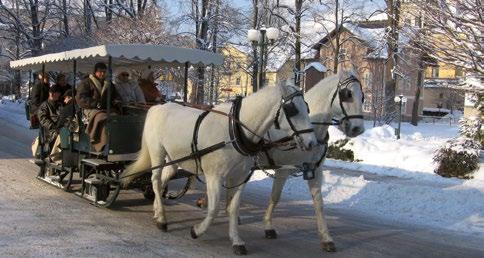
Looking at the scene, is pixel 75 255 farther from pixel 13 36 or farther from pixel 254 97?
pixel 13 36

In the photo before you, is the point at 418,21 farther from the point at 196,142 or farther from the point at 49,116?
the point at 49,116

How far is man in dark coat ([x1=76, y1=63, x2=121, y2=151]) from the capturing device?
29.4ft

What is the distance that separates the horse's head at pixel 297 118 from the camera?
614cm

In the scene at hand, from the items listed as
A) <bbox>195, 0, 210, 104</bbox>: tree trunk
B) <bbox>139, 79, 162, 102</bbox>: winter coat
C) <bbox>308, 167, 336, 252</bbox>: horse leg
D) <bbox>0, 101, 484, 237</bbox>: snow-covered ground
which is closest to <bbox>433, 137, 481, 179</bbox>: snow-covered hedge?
<bbox>0, 101, 484, 237</bbox>: snow-covered ground

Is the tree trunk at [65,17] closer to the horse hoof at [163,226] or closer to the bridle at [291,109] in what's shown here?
the horse hoof at [163,226]

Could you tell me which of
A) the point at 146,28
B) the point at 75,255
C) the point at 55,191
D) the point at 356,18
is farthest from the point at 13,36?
the point at 75,255

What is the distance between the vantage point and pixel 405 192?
1100 centimetres

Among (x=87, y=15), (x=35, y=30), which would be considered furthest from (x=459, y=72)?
(x=35, y=30)

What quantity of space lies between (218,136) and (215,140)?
0.06m

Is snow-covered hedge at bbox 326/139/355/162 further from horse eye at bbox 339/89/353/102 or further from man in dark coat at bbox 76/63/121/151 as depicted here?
horse eye at bbox 339/89/353/102

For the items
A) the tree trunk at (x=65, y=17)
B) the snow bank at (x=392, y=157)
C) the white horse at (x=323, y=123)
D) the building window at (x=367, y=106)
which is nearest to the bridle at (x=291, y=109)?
the white horse at (x=323, y=123)

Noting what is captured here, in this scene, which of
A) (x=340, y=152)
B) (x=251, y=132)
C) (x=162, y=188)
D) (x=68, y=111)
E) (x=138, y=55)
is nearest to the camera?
(x=251, y=132)

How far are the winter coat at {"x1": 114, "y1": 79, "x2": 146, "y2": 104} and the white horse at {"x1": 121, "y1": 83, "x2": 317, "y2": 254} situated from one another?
67.1 inches

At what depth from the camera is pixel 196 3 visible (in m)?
35.2
